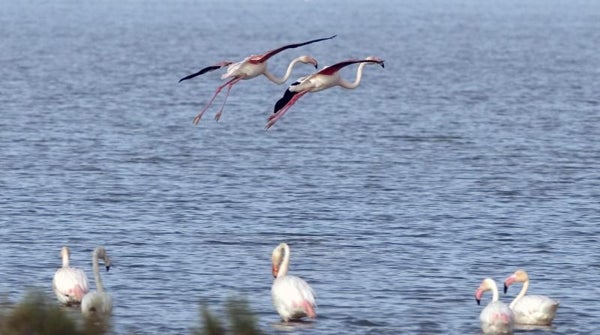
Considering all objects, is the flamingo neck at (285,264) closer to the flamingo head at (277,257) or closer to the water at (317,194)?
the flamingo head at (277,257)

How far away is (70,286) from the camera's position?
18.2 metres

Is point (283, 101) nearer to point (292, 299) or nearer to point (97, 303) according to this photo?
point (292, 299)

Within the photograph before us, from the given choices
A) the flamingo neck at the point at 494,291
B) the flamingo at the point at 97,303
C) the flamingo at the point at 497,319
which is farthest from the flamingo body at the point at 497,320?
the flamingo at the point at 97,303

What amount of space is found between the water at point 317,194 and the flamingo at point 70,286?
51 cm

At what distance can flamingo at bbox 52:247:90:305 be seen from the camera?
59.5ft

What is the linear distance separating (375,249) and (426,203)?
15.7 ft

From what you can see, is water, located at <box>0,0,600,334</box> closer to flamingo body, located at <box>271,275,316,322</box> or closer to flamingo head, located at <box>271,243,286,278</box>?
flamingo body, located at <box>271,275,316,322</box>

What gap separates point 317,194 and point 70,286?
33.5 ft

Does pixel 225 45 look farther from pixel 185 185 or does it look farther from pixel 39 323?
pixel 39 323

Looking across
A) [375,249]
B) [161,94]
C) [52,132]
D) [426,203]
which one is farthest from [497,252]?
[161,94]

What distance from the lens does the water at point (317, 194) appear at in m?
19.5

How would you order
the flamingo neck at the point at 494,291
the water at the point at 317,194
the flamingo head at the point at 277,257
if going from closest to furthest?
the flamingo neck at the point at 494,291 → the flamingo head at the point at 277,257 → the water at the point at 317,194

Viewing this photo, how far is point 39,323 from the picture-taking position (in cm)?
1147

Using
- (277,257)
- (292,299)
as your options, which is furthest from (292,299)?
(277,257)
